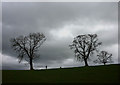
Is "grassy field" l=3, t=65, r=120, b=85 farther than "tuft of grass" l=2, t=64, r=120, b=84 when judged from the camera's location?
No

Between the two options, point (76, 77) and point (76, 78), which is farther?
point (76, 77)

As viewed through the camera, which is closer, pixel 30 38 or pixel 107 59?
Answer: pixel 30 38

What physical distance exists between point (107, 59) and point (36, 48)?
29.3m

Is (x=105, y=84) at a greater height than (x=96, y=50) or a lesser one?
lesser

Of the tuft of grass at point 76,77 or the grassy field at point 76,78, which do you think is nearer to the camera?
the grassy field at point 76,78

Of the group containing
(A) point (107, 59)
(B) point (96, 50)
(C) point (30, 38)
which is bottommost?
(A) point (107, 59)

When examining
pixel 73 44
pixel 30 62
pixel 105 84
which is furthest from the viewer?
pixel 73 44

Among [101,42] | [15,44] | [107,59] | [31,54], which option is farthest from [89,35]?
[15,44]

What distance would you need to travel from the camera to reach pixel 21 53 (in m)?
45.3

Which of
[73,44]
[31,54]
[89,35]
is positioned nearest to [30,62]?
[31,54]

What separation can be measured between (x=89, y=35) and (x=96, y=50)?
5.49 m

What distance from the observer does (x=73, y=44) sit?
50375 mm

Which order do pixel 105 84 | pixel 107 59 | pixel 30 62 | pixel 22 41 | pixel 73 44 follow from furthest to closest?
pixel 107 59
pixel 73 44
pixel 22 41
pixel 30 62
pixel 105 84

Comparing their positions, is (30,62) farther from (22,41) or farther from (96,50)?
(96,50)
